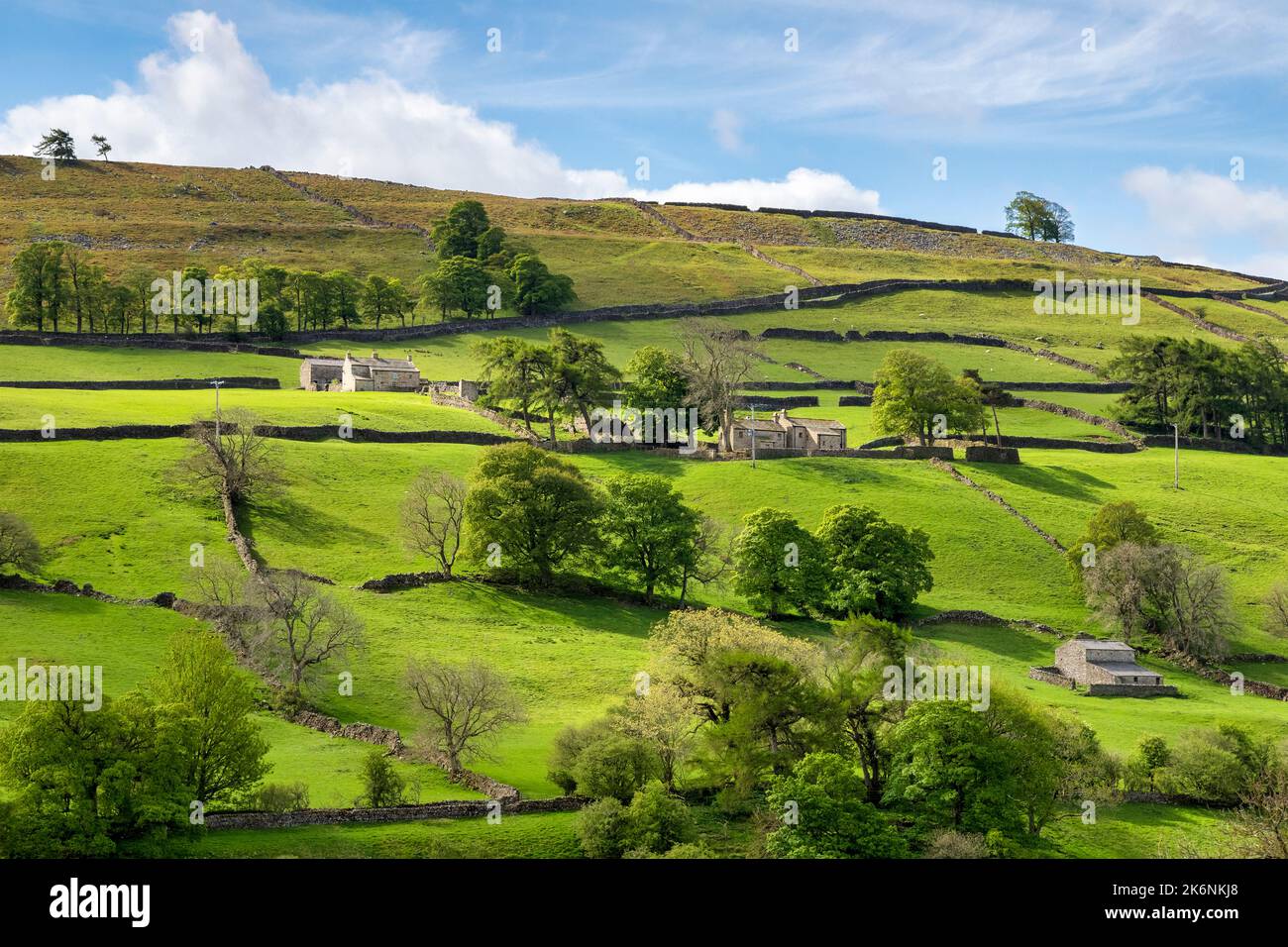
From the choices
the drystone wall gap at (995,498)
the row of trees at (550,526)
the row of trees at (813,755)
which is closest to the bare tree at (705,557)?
the row of trees at (550,526)

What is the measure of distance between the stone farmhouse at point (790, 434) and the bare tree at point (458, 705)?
5635cm

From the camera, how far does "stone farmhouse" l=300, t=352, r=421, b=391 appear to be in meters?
117

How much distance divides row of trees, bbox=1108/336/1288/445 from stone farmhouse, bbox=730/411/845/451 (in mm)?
28248

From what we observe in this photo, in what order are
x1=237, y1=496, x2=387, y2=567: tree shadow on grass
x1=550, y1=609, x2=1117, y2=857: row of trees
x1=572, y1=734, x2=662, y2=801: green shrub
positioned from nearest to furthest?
x1=550, y1=609, x2=1117, y2=857: row of trees, x1=572, y1=734, x2=662, y2=801: green shrub, x1=237, y1=496, x2=387, y2=567: tree shadow on grass

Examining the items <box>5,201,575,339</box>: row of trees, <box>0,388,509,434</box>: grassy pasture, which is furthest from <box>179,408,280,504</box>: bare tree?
<box>5,201,575,339</box>: row of trees

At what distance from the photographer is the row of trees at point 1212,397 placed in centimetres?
11444

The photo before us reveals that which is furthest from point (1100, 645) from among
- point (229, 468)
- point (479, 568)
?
point (229, 468)

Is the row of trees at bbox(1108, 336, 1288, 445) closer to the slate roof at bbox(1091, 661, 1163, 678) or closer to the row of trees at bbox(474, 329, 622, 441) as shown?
the row of trees at bbox(474, 329, 622, 441)

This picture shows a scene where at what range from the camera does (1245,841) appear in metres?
45.1

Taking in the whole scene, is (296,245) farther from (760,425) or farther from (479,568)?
(479,568)

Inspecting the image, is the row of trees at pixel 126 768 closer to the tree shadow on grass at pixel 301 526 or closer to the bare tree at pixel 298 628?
the bare tree at pixel 298 628

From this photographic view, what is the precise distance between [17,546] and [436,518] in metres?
20.8
